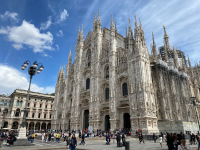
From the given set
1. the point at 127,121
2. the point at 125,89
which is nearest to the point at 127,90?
the point at 125,89

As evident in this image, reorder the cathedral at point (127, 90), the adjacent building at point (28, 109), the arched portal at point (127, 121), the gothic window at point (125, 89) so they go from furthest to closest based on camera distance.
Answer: the adjacent building at point (28, 109), the gothic window at point (125, 89), the arched portal at point (127, 121), the cathedral at point (127, 90)

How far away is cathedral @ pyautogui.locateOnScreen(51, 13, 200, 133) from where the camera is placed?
891 inches

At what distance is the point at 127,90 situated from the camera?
26500mm

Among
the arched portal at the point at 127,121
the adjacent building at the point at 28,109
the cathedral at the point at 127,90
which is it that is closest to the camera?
the cathedral at the point at 127,90

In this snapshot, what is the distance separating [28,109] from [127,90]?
3982 centimetres

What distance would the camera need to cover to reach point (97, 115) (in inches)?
1127

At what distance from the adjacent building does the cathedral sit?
14897 mm

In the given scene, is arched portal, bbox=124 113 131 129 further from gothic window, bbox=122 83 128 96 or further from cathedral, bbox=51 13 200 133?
gothic window, bbox=122 83 128 96

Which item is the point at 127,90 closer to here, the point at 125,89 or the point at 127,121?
the point at 125,89

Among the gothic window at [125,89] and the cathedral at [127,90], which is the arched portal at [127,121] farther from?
the gothic window at [125,89]

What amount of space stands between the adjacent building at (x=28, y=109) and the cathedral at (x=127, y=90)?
14897 millimetres

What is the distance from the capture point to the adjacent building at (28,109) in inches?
1880

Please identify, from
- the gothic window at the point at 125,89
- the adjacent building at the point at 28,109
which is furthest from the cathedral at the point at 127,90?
the adjacent building at the point at 28,109

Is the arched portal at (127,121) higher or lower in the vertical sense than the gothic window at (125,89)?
lower
